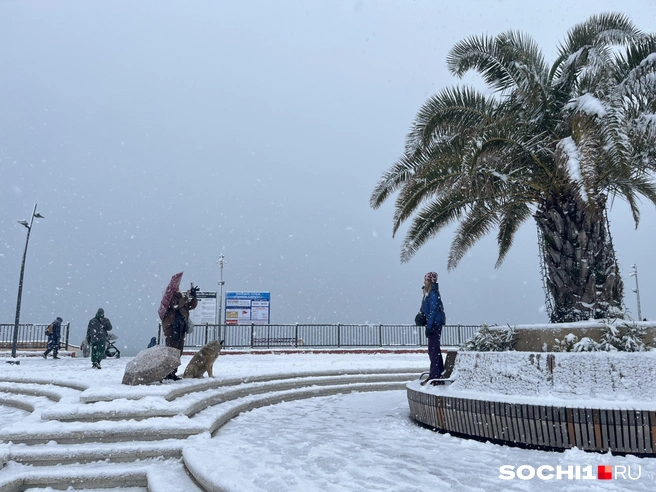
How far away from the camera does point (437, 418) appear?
5.41 metres

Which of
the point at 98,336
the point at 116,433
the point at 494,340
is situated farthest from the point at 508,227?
the point at 98,336

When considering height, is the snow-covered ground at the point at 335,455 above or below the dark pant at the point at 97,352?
below

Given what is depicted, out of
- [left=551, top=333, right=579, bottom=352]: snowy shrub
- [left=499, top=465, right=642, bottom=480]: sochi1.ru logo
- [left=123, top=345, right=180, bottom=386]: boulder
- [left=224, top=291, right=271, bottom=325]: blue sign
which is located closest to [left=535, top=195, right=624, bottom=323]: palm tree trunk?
[left=551, top=333, right=579, bottom=352]: snowy shrub

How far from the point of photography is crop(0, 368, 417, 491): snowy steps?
3.97 m

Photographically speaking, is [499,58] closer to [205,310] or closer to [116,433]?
[116,433]

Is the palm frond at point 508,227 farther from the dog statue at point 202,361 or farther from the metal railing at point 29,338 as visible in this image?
the metal railing at point 29,338

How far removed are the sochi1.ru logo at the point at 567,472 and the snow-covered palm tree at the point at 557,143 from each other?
268 centimetres

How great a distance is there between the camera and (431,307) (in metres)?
6.63

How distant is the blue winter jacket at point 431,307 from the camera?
6598 mm

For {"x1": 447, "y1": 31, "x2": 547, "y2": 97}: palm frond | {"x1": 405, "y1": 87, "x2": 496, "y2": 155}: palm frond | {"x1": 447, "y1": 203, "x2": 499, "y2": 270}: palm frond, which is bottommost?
{"x1": 447, "y1": 203, "x2": 499, "y2": 270}: palm frond

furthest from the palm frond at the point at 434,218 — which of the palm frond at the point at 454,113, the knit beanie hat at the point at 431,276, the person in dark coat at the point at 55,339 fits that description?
the person in dark coat at the point at 55,339

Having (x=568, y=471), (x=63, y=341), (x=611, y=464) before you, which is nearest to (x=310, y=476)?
(x=568, y=471)

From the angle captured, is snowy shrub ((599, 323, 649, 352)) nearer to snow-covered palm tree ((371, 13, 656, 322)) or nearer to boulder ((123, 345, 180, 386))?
snow-covered palm tree ((371, 13, 656, 322))

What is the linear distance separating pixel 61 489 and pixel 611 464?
182 inches
